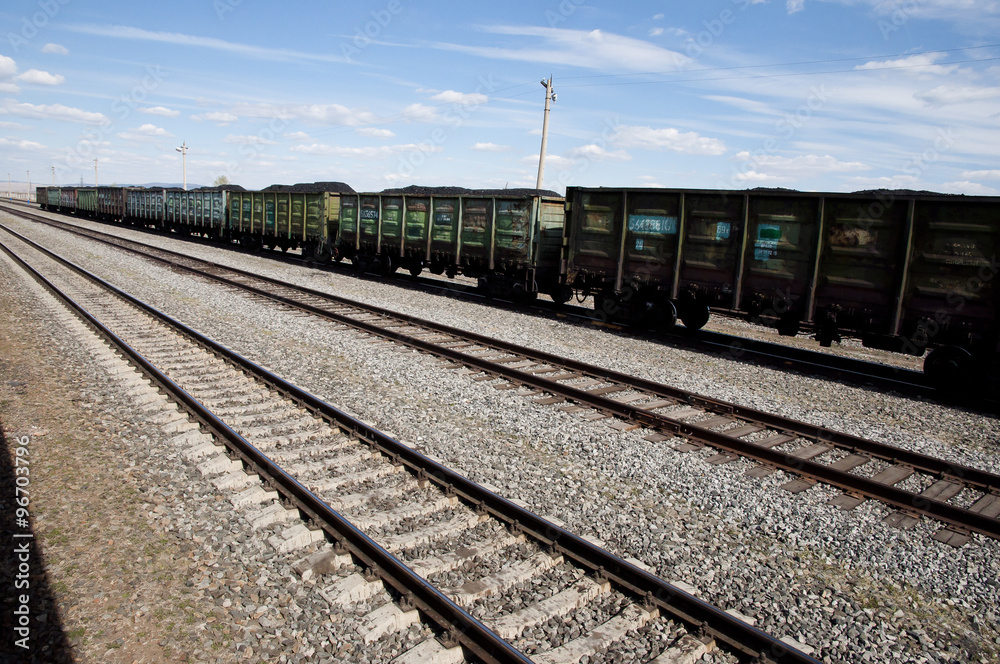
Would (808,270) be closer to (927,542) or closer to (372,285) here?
(927,542)

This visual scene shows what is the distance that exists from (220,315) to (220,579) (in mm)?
9881

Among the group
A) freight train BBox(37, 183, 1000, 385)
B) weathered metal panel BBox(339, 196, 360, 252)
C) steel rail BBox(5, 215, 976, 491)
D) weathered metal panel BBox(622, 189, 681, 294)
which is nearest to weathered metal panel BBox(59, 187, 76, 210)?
weathered metal panel BBox(339, 196, 360, 252)

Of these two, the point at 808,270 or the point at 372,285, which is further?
the point at 372,285

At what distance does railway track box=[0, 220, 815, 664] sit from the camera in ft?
11.4

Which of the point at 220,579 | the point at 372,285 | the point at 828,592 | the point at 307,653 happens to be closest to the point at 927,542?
the point at 828,592

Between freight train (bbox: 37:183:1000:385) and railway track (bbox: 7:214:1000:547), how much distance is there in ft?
13.4

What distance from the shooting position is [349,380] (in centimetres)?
855

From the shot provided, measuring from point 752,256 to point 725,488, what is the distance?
23.4 feet

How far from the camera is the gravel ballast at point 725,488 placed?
3.94 metres

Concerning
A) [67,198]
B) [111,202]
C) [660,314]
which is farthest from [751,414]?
[67,198]

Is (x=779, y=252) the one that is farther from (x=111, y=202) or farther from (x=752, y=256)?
(x=111, y=202)

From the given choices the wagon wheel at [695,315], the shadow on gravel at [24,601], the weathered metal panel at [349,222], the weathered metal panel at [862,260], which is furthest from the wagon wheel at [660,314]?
the weathered metal panel at [349,222]

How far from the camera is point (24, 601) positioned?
3.65 meters

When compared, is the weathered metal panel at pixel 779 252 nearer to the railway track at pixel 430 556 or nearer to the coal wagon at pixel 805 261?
the coal wagon at pixel 805 261
